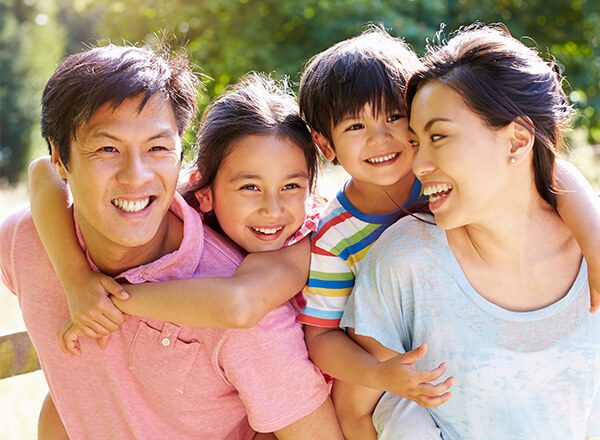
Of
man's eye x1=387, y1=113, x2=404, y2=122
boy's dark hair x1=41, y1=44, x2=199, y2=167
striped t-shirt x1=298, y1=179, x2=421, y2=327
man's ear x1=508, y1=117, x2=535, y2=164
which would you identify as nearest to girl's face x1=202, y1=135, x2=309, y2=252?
striped t-shirt x1=298, y1=179, x2=421, y2=327

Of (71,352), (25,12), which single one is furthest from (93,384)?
(25,12)

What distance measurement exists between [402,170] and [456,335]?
60 centimetres

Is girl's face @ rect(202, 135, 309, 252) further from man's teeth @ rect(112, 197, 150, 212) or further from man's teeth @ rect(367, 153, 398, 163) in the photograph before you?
man's teeth @ rect(112, 197, 150, 212)

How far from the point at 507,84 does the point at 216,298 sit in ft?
3.35

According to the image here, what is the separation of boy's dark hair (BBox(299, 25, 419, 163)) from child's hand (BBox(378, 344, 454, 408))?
0.89 meters

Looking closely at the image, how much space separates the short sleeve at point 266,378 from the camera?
7.61 feet

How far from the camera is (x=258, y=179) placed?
8.42 ft

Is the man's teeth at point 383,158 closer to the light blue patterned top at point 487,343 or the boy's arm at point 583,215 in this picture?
the light blue patterned top at point 487,343

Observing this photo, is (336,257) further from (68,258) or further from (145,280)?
(68,258)

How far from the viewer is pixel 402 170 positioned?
8.64ft

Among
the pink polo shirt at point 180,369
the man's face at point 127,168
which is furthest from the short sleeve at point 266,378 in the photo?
the man's face at point 127,168

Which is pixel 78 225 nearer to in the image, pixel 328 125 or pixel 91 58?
pixel 91 58

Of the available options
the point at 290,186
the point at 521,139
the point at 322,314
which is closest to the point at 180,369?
the point at 322,314

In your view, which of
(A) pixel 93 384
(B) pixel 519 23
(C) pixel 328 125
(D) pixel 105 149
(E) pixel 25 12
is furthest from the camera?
(E) pixel 25 12
